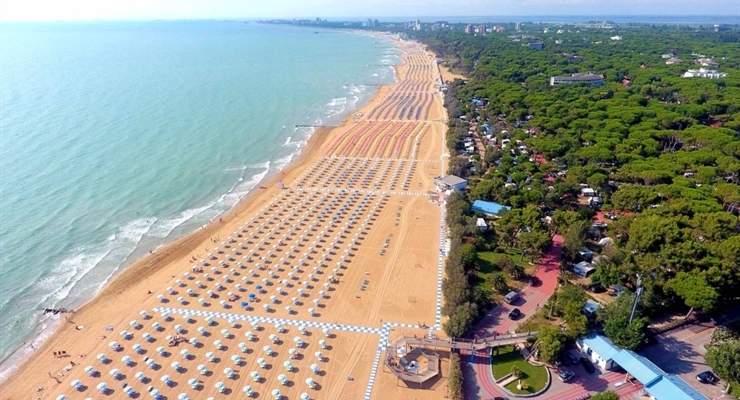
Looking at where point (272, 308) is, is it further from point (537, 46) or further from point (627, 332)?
point (537, 46)

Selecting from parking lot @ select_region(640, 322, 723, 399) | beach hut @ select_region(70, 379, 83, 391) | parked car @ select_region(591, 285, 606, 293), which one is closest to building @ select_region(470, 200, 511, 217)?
parked car @ select_region(591, 285, 606, 293)

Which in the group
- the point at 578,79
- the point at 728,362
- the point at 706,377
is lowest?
the point at 706,377

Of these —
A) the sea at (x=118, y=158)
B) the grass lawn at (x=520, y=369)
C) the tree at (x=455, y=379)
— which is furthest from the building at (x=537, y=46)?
the tree at (x=455, y=379)

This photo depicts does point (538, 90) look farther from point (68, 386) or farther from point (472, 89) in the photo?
point (68, 386)

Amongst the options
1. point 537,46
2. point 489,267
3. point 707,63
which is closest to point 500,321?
point 489,267

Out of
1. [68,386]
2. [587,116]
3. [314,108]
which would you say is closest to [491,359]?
[68,386]

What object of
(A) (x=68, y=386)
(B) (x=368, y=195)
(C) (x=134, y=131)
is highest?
(C) (x=134, y=131)
